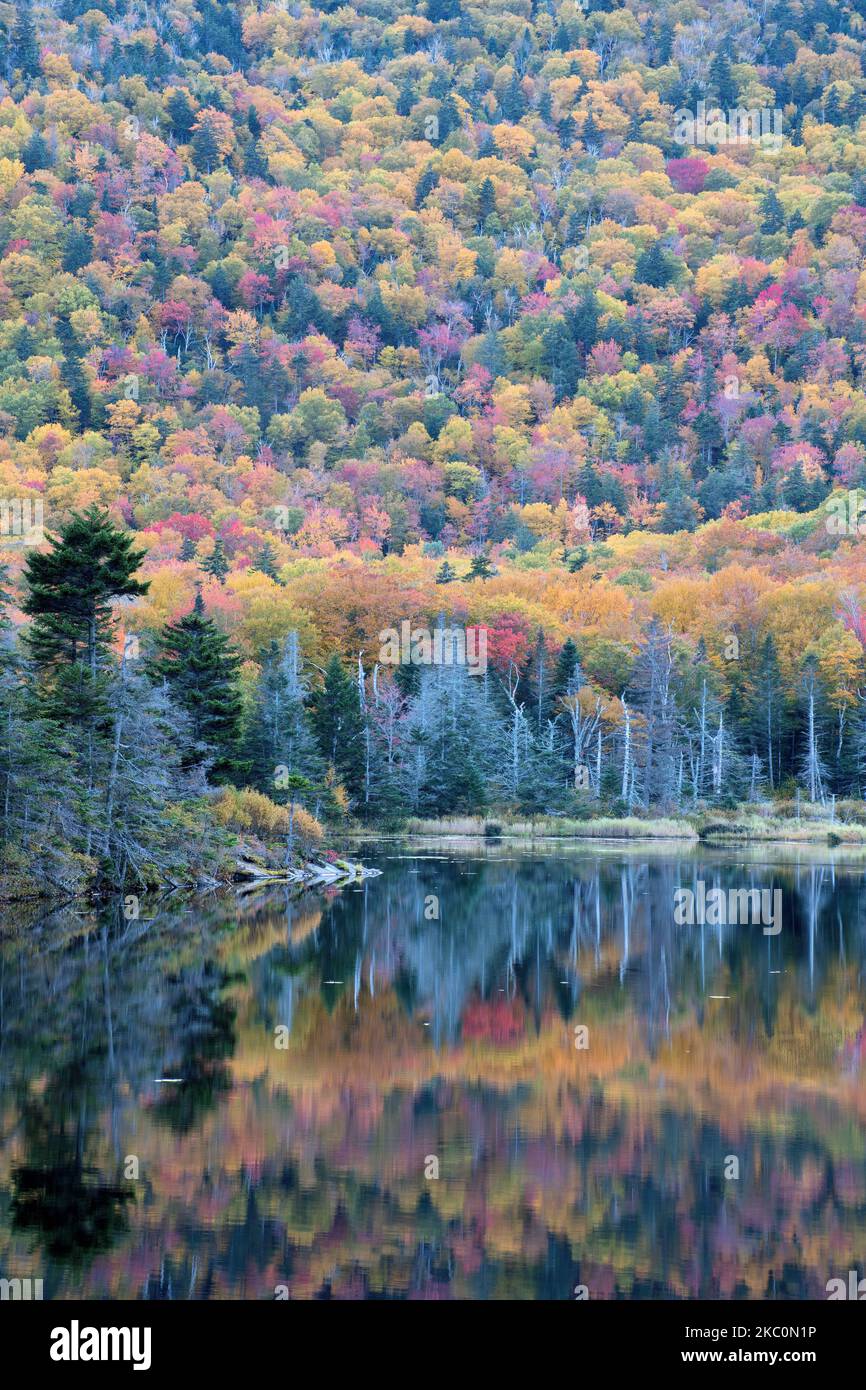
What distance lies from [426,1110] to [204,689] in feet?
105

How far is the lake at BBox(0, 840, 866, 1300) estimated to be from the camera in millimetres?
15750

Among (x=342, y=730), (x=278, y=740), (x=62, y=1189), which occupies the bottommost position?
(x=62, y=1189)

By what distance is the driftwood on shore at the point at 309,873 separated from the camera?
49062 millimetres

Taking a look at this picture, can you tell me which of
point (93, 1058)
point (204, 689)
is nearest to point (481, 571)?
point (204, 689)

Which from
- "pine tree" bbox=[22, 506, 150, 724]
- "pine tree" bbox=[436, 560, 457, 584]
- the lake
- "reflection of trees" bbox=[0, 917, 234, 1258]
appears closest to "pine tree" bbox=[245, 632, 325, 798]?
"pine tree" bbox=[22, 506, 150, 724]

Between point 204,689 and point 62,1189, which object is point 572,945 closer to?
point 204,689

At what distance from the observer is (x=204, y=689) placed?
171 ft

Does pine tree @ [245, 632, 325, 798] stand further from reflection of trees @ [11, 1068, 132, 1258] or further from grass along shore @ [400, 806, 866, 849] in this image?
→ reflection of trees @ [11, 1068, 132, 1258]

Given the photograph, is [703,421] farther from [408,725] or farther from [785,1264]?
[785,1264]

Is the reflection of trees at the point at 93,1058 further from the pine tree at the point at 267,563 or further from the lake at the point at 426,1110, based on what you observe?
the pine tree at the point at 267,563

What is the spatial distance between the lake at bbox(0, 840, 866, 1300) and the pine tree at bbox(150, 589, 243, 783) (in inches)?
529
